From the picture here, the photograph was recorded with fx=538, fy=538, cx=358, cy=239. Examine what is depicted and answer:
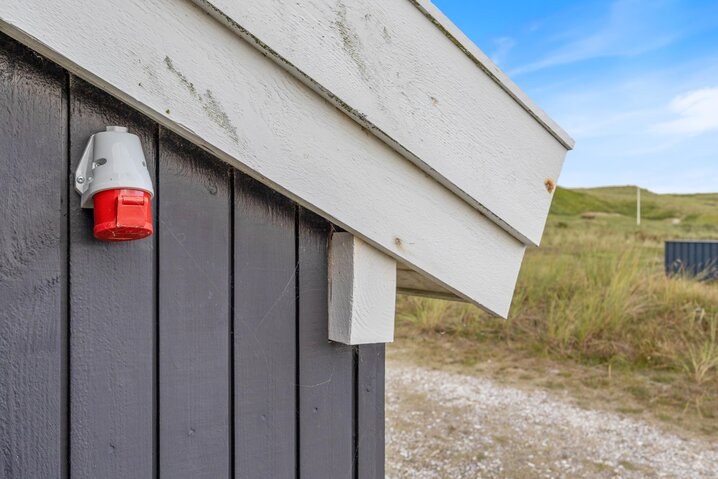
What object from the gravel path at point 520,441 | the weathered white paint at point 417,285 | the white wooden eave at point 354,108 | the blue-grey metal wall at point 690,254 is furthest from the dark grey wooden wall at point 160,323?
the blue-grey metal wall at point 690,254

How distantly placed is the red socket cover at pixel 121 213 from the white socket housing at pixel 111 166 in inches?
0.4

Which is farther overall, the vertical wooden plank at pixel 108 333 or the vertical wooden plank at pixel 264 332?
the vertical wooden plank at pixel 264 332

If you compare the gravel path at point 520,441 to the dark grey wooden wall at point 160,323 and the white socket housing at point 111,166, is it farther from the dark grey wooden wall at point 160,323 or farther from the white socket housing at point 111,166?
the white socket housing at point 111,166

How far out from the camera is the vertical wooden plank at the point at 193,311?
94 centimetres

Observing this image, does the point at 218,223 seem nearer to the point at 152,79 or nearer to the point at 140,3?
the point at 152,79

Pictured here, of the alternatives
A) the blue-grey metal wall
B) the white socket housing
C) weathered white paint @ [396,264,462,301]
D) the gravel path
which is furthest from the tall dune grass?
the white socket housing

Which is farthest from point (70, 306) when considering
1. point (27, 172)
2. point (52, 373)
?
point (27, 172)

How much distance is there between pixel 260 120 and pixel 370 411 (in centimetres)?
67

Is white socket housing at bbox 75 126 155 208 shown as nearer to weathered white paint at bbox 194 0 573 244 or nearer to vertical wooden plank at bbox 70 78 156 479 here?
vertical wooden plank at bbox 70 78 156 479

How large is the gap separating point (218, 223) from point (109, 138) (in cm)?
23

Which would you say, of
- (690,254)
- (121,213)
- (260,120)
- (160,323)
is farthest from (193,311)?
(690,254)

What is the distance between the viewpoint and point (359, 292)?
41.5 inches

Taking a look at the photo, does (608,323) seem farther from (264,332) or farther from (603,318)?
(264,332)

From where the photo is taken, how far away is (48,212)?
0.85 metres
